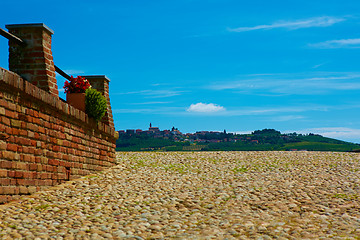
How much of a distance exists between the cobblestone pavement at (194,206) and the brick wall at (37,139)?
404 millimetres

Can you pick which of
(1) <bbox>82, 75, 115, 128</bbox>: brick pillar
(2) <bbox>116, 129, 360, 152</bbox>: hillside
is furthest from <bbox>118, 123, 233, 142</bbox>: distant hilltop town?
(1) <bbox>82, 75, 115, 128</bbox>: brick pillar

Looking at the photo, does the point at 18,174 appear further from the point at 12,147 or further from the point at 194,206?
the point at 194,206

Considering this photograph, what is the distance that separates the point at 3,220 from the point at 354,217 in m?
7.33

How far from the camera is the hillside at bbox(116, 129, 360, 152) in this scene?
78.9 metres

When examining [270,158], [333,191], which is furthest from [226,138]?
[333,191]

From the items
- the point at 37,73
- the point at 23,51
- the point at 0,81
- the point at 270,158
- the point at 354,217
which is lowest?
the point at 354,217

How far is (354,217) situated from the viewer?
8.01 metres

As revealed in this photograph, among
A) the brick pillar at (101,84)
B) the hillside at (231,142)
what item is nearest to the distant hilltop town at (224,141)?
the hillside at (231,142)

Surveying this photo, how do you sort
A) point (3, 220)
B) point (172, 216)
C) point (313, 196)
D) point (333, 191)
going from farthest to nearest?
point (333, 191) < point (313, 196) < point (172, 216) < point (3, 220)

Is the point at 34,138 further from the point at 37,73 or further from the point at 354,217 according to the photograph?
the point at 354,217

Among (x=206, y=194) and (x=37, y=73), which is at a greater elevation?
(x=37, y=73)

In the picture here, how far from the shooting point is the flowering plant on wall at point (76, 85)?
→ 12867 millimetres

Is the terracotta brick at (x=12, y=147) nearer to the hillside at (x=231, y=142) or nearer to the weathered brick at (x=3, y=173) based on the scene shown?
the weathered brick at (x=3, y=173)

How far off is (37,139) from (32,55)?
2754 millimetres
